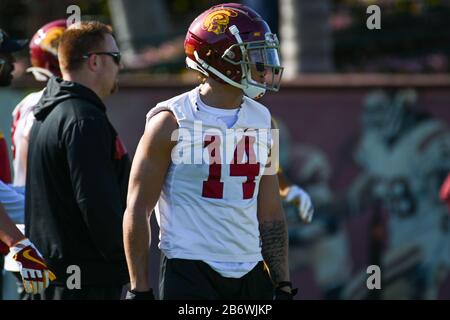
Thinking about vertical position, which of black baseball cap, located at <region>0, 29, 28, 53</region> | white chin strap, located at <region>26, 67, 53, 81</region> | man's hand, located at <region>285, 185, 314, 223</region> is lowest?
man's hand, located at <region>285, 185, 314, 223</region>

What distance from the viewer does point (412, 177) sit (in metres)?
10.1

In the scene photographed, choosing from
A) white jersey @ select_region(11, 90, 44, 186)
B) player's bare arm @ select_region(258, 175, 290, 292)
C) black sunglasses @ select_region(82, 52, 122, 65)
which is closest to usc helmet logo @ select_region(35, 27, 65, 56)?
→ white jersey @ select_region(11, 90, 44, 186)

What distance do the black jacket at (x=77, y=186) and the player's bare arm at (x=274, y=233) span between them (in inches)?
28.5

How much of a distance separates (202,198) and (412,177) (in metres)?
5.65

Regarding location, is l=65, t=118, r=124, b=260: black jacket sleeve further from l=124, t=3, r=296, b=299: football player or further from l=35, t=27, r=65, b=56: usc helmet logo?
l=35, t=27, r=65, b=56: usc helmet logo

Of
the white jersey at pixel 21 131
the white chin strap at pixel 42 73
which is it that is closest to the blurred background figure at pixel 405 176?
the white chin strap at pixel 42 73

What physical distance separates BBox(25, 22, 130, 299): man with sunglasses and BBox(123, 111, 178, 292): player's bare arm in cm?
63

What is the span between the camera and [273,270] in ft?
16.8

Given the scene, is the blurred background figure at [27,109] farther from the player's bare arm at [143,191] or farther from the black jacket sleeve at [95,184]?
the player's bare arm at [143,191]

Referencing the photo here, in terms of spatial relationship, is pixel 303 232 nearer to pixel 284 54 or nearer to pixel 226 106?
pixel 284 54

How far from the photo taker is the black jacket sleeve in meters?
5.31

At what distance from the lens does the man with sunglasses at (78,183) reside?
533 cm

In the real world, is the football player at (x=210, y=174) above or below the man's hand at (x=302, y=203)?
above

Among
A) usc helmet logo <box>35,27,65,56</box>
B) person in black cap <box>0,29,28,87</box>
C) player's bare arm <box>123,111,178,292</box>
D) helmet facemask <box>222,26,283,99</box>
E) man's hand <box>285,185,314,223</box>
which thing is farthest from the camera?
usc helmet logo <box>35,27,65,56</box>
